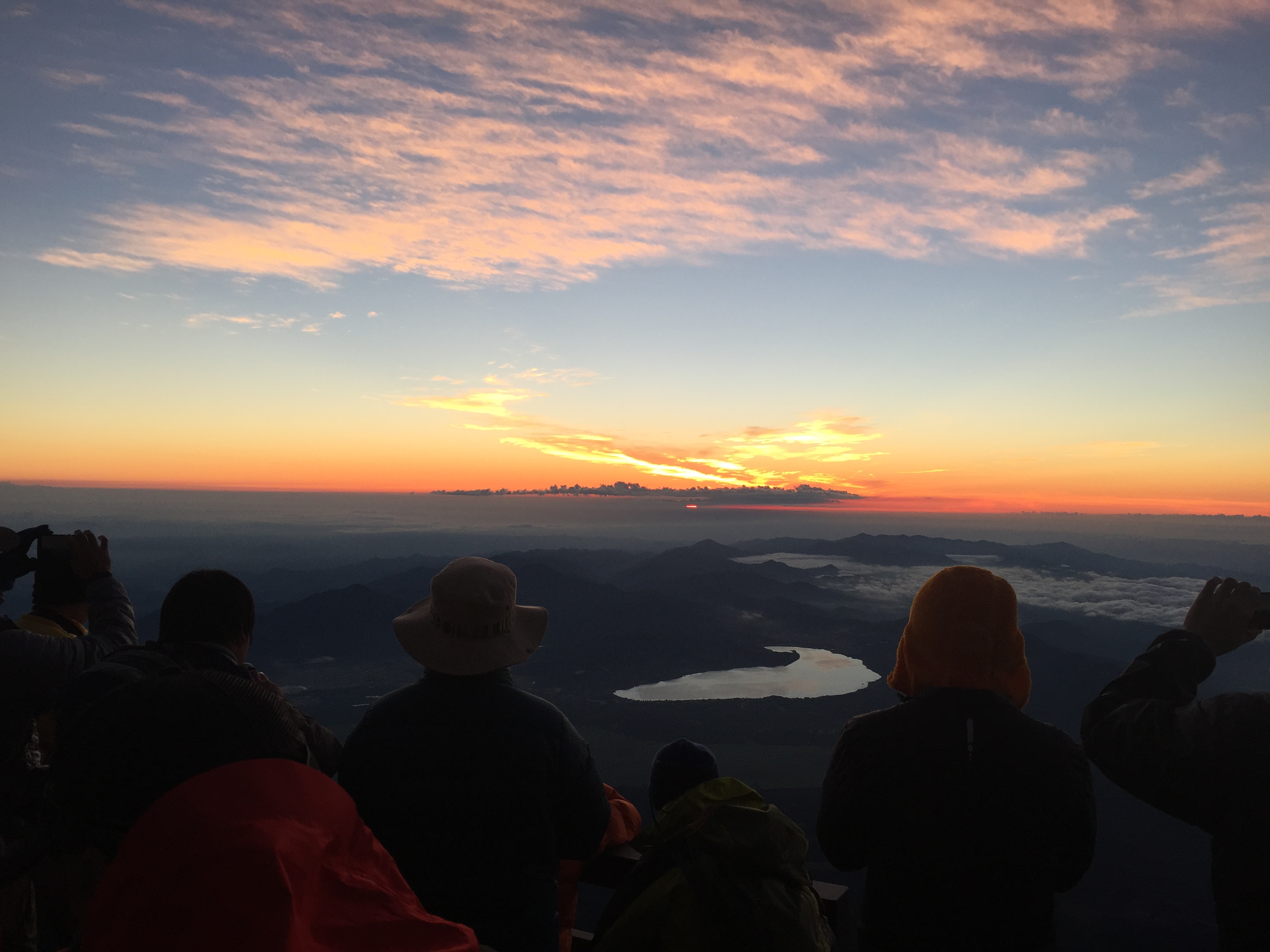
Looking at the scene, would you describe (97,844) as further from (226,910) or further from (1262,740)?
(1262,740)

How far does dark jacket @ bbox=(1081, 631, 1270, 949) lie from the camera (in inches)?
85.5

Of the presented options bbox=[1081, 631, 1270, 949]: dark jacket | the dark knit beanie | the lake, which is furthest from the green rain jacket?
the lake

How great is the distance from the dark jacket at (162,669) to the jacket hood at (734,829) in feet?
3.84

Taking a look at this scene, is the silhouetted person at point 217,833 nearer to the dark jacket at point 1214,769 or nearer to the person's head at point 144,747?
the person's head at point 144,747

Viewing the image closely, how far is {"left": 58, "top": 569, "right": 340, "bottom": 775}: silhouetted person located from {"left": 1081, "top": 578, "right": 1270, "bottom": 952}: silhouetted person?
2704 millimetres

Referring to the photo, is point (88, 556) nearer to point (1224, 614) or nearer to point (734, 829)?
point (734, 829)

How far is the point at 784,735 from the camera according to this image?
406 feet

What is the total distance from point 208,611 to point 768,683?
176 metres

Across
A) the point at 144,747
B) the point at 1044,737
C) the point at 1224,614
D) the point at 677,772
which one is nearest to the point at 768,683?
the point at 1224,614

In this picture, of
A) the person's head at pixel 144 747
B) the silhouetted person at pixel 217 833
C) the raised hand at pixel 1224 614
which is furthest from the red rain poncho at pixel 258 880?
the raised hand at pixel 1224 614

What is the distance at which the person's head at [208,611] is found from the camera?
2.74 metres

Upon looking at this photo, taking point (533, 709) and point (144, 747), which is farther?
point (533, 709)

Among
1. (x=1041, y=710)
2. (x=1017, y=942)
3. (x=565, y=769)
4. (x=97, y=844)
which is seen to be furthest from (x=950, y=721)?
(x=1041, y=710)

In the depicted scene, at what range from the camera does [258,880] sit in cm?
135
